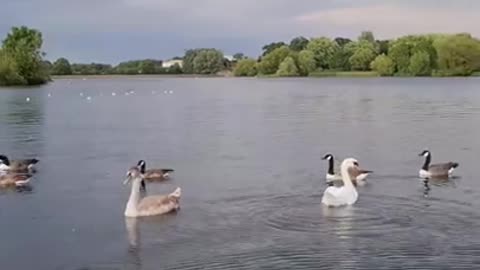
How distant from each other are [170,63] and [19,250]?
537 ft

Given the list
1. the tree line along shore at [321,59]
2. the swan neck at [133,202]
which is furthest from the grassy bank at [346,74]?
the swan neck at [133,202]

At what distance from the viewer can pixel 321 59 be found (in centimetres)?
12875

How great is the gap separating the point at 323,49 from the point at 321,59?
3.93 m

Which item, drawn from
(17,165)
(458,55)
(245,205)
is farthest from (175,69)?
(245,205)

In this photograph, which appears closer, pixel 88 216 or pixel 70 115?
pixel 88 216

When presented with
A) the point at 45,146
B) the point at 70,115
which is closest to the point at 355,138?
the point at 45,146

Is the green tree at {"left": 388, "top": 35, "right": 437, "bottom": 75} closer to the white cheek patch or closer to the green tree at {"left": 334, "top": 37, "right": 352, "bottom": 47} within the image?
the green tree at {"left": 334, "top": 37, "right": 352, "bottom": 47}

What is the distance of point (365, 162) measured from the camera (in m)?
18.8

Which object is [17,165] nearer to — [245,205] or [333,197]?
[245,205]

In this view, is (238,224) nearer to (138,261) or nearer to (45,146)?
(138,261)

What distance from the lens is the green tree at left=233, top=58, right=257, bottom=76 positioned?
462 feet

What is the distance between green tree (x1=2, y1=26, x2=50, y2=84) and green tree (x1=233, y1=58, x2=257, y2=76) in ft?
144

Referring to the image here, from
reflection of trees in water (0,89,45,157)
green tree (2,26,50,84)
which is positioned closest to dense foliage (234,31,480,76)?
green tree (2,26,50,84)

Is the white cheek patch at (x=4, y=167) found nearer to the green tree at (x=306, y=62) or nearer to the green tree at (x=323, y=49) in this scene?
the green tree at (x=323, y=49)
